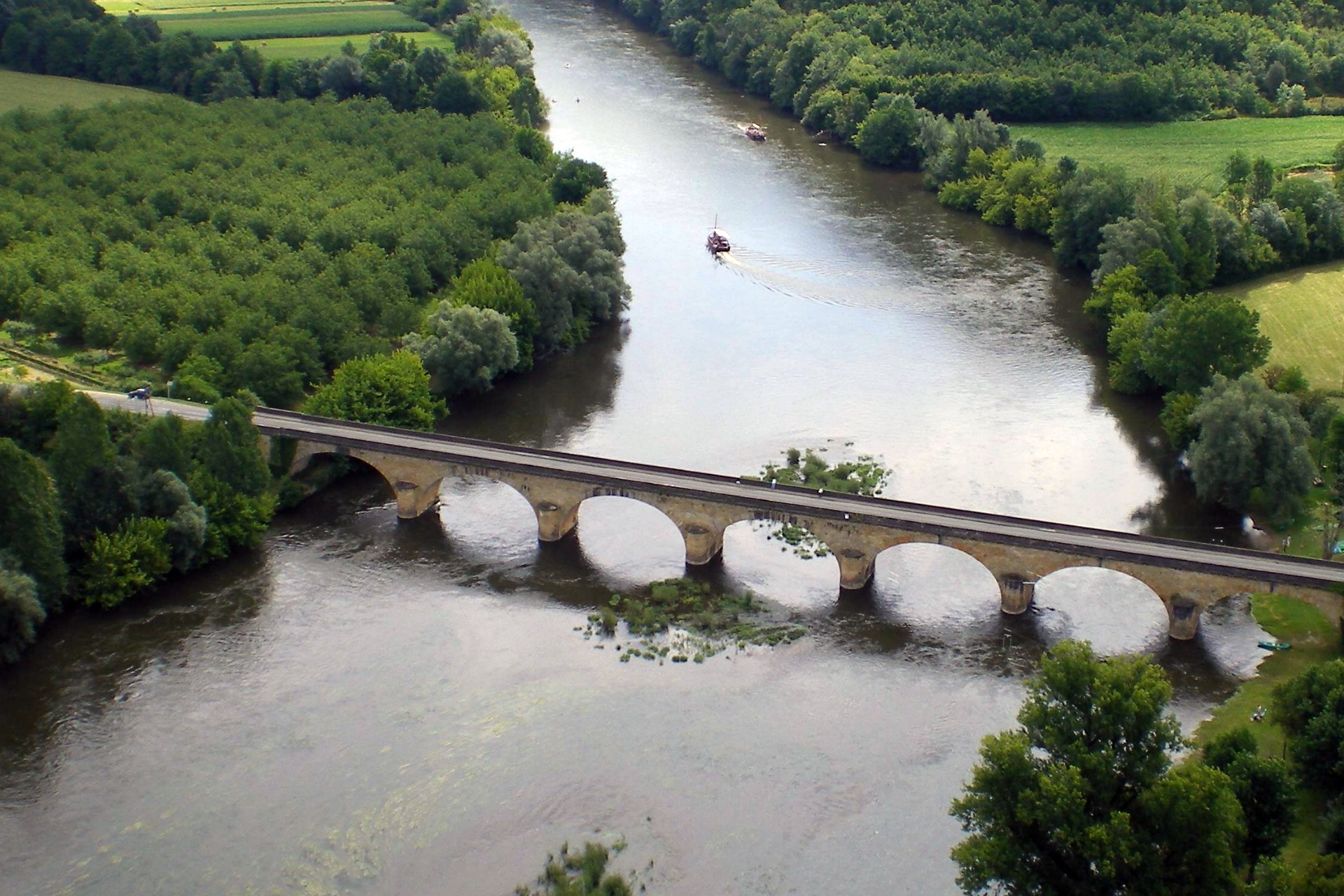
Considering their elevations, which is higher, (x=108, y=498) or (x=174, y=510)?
(x=108, y=498)

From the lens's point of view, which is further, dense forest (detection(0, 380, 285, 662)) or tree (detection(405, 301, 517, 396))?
tree (detection(405, 301, 517, 396))

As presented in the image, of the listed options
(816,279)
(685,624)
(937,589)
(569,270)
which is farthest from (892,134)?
(685,624)

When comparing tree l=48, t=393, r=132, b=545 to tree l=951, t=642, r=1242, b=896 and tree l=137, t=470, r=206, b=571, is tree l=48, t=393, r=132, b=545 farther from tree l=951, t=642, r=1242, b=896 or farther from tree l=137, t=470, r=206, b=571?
tree l=951, t=642, r=1242, b=896

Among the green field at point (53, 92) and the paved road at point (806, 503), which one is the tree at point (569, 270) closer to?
the paved road at point (806, 503)

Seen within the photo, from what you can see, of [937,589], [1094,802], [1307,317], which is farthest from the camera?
[1307,317]

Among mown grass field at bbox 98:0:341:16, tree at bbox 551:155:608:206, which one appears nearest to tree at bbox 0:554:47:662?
tree at bbox 551:155:608:206

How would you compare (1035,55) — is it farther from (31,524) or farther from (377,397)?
(31,524)

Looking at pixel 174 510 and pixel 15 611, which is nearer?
pixel 15 611
